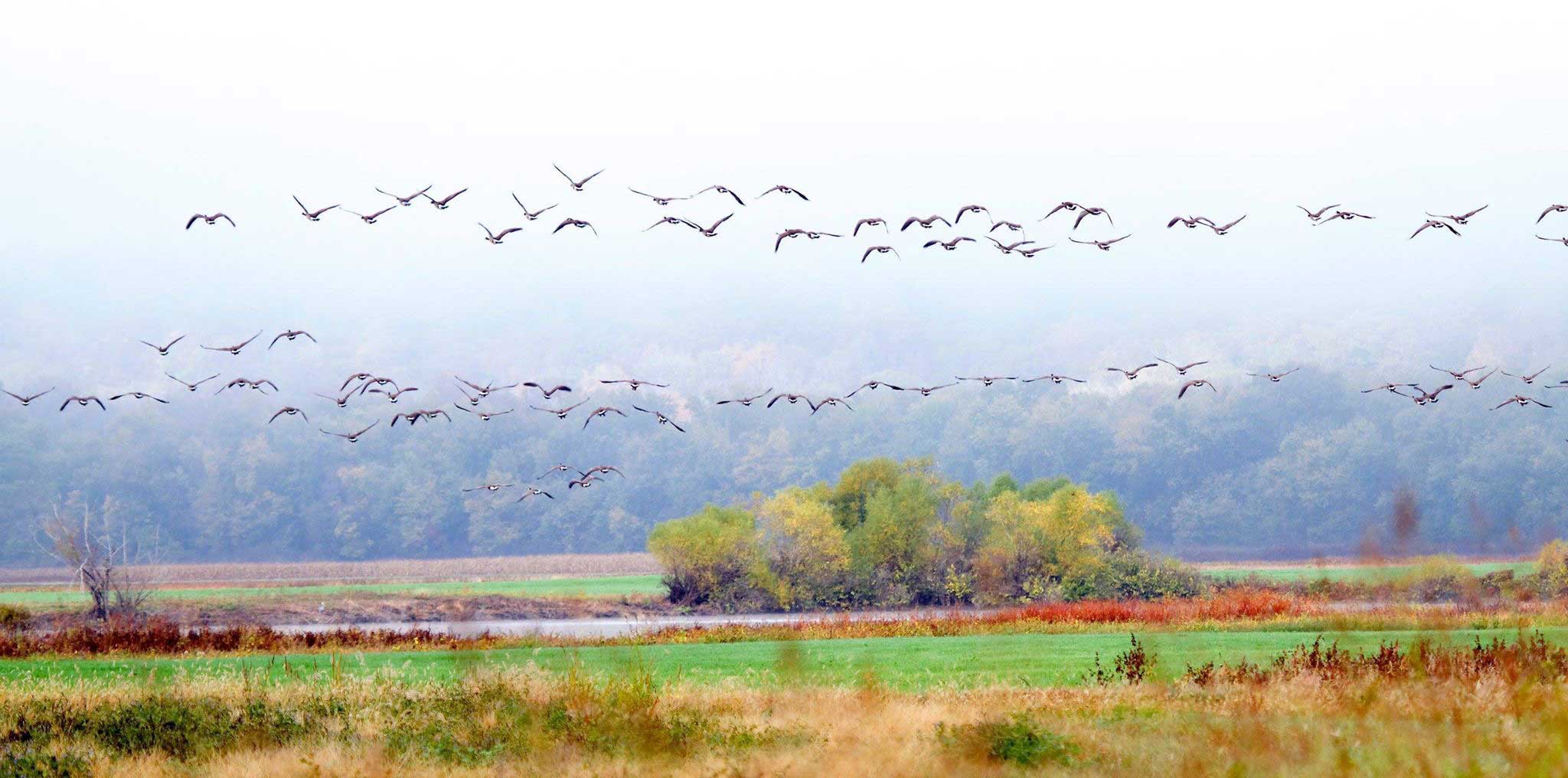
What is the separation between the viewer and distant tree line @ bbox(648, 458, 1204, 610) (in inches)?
3039

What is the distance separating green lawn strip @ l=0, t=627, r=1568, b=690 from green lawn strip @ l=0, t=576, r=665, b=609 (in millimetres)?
37921

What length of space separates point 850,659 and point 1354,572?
3321 cm

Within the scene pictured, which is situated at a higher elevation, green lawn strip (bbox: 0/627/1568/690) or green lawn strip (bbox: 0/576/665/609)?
green lawn strip (bbox: 0/627/1568/690)

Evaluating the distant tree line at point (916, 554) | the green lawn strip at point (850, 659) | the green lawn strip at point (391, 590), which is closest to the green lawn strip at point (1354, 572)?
the green lawn strip at point (850, 659)

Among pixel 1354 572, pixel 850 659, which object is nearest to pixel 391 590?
pixel 850 659

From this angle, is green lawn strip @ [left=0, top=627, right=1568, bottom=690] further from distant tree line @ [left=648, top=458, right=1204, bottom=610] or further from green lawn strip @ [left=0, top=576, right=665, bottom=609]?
green lawn strip @ [left=0, top=576, right=665, bottom=609]

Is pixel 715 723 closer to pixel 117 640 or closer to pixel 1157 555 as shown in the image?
pixel 117 640

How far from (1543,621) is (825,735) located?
36.1 metres

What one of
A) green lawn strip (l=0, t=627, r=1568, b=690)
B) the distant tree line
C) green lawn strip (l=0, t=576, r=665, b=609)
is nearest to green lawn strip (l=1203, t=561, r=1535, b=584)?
green lawn strip (l=0, t=627, r=1568, b=690)

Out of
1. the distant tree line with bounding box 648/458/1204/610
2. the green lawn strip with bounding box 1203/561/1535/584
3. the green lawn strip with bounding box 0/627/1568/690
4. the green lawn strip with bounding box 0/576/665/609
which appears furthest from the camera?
the green lawn strip with bounding box 0/576/665/609

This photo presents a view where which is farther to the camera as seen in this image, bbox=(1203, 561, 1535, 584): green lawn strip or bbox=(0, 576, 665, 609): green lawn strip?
bbox=(0, 576, 665, 609): green lawn strip

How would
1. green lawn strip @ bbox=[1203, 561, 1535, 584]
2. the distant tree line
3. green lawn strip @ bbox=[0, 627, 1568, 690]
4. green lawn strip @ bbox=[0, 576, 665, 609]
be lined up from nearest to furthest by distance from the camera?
green lawn strip @ bbox=[1203, 561, 1535, 584] → green lawn strip @ bbox=[0, 627, 1568, 690] → the distant tree line → green lawn strip @ bbox=[0, 576, 665, 609]

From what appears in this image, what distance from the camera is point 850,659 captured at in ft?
138

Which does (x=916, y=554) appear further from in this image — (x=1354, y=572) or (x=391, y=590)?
(x=391, y=590)
